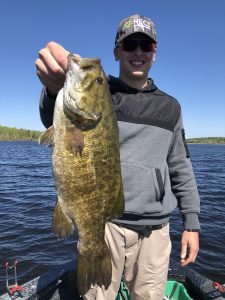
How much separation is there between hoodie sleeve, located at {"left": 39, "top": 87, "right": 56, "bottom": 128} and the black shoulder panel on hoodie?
2.57 feet

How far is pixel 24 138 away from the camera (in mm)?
136500

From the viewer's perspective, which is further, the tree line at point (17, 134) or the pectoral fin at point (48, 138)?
the tree line at point (17, 134)

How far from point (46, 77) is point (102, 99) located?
49cm

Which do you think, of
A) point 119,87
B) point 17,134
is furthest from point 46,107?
point 17,134

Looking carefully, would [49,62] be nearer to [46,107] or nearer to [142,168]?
[46,107]

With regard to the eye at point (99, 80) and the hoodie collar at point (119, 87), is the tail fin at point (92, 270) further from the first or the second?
the hoodie collar at point (119, 87)

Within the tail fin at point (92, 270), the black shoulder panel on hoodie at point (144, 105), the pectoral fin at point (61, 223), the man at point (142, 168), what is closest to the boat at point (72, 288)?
the man at point (142, 168)

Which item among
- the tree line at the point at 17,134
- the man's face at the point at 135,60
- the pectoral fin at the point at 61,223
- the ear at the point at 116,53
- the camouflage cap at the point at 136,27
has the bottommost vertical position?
the pectoral fin at the point at 61,223

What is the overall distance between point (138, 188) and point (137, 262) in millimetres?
878

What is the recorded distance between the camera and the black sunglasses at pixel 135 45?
345 cm

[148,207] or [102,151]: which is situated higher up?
[102,151]

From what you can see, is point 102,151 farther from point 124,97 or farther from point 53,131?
point 124,97

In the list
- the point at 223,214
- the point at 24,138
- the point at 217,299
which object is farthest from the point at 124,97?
the point at 24,138

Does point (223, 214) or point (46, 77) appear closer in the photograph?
point (46, 77)
